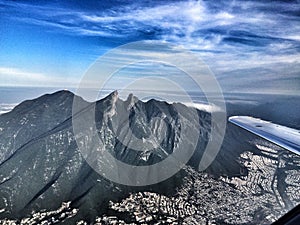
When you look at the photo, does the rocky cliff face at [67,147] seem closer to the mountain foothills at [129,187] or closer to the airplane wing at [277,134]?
the mountain foothills at [129,187]

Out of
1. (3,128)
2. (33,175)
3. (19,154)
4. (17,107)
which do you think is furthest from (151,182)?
(17,107)

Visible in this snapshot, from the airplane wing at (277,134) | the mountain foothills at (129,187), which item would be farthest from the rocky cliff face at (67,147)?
the airplane wing at (277,134)

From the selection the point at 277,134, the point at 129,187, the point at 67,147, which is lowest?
the point at 129,187

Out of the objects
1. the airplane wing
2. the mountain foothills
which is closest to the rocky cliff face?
the mountain foothills

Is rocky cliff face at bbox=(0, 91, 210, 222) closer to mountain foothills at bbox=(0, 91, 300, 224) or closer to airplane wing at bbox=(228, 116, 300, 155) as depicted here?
mountain foothills at bbox=(0, 91, 300, 224)

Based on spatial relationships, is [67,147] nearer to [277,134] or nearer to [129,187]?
[129,187]

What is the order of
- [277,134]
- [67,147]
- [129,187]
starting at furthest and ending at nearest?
[67,147] < [129,187] < [277,134]

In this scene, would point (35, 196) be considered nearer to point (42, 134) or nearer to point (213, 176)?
point (42, 134)

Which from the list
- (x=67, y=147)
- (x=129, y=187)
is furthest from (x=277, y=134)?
(x=67, y=147)
